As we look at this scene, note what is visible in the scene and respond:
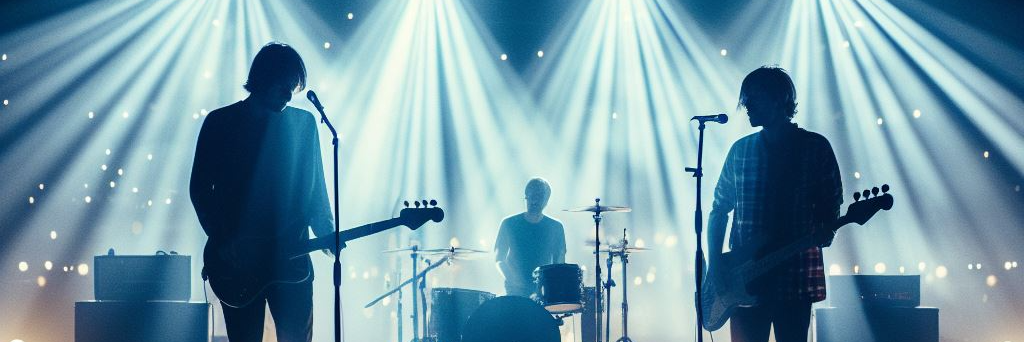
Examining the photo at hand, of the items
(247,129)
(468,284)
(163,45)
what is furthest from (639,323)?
(247,129)

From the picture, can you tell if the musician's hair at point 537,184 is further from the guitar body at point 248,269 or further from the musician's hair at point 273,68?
the guitar body at point 248,269

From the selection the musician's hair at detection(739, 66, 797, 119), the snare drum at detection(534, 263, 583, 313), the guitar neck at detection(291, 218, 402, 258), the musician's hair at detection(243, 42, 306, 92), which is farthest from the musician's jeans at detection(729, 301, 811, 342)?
the snare drum at detection(534, 263, 583, 313)

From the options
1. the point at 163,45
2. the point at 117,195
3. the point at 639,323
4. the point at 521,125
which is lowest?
the point at 639,323

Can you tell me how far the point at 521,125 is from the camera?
927 cm

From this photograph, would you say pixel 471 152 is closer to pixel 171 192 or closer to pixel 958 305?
pixel 171 192

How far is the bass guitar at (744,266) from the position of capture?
314 cm

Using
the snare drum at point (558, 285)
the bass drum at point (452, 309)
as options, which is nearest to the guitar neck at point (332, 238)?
the snare drum at point (558, 285)

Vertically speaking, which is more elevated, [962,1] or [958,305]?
[962,1]

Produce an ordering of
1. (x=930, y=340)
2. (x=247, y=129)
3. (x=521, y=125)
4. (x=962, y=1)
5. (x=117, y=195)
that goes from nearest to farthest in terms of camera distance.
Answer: (x=247, y=129), (x=930, y=340), (x=962, y=1), (x=117, y=195), (x=521, y=125)

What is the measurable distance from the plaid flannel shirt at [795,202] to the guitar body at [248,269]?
1.73m

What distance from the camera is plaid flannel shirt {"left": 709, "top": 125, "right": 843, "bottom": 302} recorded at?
313 cm

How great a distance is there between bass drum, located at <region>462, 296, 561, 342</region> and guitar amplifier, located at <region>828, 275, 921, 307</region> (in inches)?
97.9

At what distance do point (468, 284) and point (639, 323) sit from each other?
2048 mm

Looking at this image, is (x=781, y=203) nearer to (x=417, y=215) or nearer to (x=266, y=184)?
(x=417, y=215)
